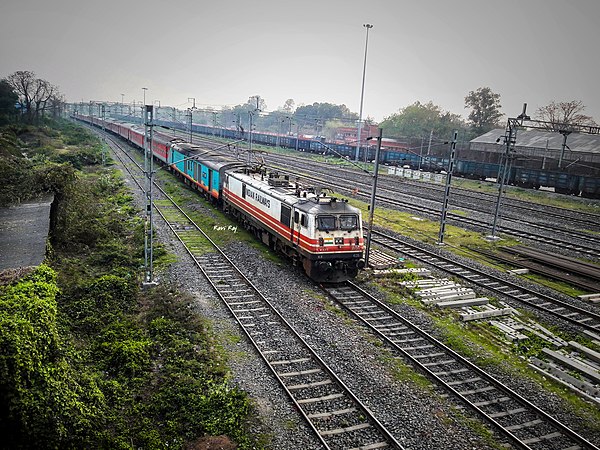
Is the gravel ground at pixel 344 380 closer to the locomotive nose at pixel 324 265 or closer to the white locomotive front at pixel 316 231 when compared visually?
the locomotive nose at pixel 324 265

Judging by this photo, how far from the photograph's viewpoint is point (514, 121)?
93.6 ft

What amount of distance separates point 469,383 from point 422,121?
9759cm

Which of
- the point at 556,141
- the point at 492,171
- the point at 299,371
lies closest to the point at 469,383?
the point at 299,371

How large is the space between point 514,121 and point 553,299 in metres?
A: 13.9

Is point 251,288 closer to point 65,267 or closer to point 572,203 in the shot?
point 65,267

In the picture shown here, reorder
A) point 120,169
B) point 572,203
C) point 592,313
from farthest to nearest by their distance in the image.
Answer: point 120,169 → point 572,203 → point 592,313

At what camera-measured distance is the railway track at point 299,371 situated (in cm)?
1036

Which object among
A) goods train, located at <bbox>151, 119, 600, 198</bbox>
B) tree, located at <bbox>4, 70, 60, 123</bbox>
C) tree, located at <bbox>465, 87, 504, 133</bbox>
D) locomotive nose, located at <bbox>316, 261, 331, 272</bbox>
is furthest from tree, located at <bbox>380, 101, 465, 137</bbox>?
locomotive nose, located at <bbox>316, 261, 331, 272</bbox>

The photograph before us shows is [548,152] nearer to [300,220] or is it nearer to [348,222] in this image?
[348,222]

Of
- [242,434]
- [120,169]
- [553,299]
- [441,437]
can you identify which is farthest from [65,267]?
[120,169]

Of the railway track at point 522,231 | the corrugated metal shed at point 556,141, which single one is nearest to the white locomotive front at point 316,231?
the railway track at point 522,231

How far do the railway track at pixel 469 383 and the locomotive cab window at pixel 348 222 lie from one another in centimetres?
305

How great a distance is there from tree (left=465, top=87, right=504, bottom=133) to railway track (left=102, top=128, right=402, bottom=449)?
84.6 meters

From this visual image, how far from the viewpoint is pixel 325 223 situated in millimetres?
18672
